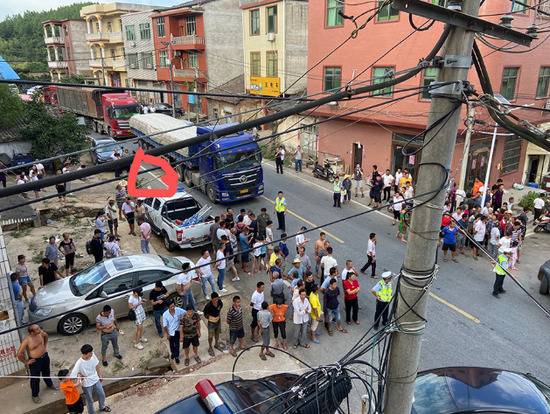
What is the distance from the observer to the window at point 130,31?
173 feet

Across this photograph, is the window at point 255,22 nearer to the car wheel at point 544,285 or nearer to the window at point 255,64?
the window at point 255,64

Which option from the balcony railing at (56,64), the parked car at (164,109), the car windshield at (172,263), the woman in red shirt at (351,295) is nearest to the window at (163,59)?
the parked car at (164,109)

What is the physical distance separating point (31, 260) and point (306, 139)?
60.8ft

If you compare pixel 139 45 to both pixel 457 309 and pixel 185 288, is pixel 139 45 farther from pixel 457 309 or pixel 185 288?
pixel 457 309

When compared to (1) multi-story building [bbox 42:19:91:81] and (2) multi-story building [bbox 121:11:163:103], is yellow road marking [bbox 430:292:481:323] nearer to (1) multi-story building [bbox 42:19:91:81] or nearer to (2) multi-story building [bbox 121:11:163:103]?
(2) multi-story building [bbox 121:11:163:103]

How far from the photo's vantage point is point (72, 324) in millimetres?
10414

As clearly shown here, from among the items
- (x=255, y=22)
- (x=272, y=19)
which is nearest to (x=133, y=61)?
(x=255, y=22)

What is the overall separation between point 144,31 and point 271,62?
76.5ft

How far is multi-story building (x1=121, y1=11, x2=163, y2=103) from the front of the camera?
163 ft

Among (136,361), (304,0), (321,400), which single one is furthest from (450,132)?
(304,0)

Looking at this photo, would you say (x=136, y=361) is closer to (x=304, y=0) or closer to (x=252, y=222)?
(x=252, y=222)

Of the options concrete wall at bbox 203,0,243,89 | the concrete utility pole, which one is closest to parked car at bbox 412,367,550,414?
the concrete utility pole

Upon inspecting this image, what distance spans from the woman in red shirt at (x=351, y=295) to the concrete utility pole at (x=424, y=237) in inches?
225

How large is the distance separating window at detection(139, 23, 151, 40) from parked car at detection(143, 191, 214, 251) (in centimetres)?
3893
